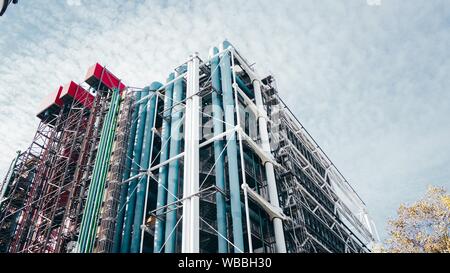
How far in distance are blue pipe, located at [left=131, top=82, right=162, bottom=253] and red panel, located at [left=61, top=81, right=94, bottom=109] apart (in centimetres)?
986

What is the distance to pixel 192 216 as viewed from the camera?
24.7m

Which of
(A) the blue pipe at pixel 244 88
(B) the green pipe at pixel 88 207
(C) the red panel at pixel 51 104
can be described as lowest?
(B) the green pipe at pixel 88 207

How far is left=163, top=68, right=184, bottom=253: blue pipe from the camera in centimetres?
2600

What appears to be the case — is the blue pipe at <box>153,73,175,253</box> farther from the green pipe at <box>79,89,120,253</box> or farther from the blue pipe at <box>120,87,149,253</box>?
the green pipe at <box>79,89,120,253</box>

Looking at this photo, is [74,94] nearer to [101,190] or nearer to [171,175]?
[101,190]

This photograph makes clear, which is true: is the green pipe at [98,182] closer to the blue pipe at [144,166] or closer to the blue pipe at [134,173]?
the blue pipe at [134,173]

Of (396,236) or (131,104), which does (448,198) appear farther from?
(131,104)

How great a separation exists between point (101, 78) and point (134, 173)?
47.2 ft

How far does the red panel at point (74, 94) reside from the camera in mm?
43125

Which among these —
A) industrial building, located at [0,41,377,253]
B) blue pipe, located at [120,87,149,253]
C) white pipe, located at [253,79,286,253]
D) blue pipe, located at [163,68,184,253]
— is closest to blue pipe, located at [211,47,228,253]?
industrial building, located at [0,41,377,253]

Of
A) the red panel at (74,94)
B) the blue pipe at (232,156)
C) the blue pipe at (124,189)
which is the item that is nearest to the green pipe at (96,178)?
the blue pipe at (124,189)

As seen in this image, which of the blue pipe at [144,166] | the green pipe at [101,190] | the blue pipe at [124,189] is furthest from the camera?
the blue pipe at [124,189]

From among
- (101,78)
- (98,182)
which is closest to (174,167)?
(98,182)

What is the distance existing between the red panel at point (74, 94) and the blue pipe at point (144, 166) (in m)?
9.86
